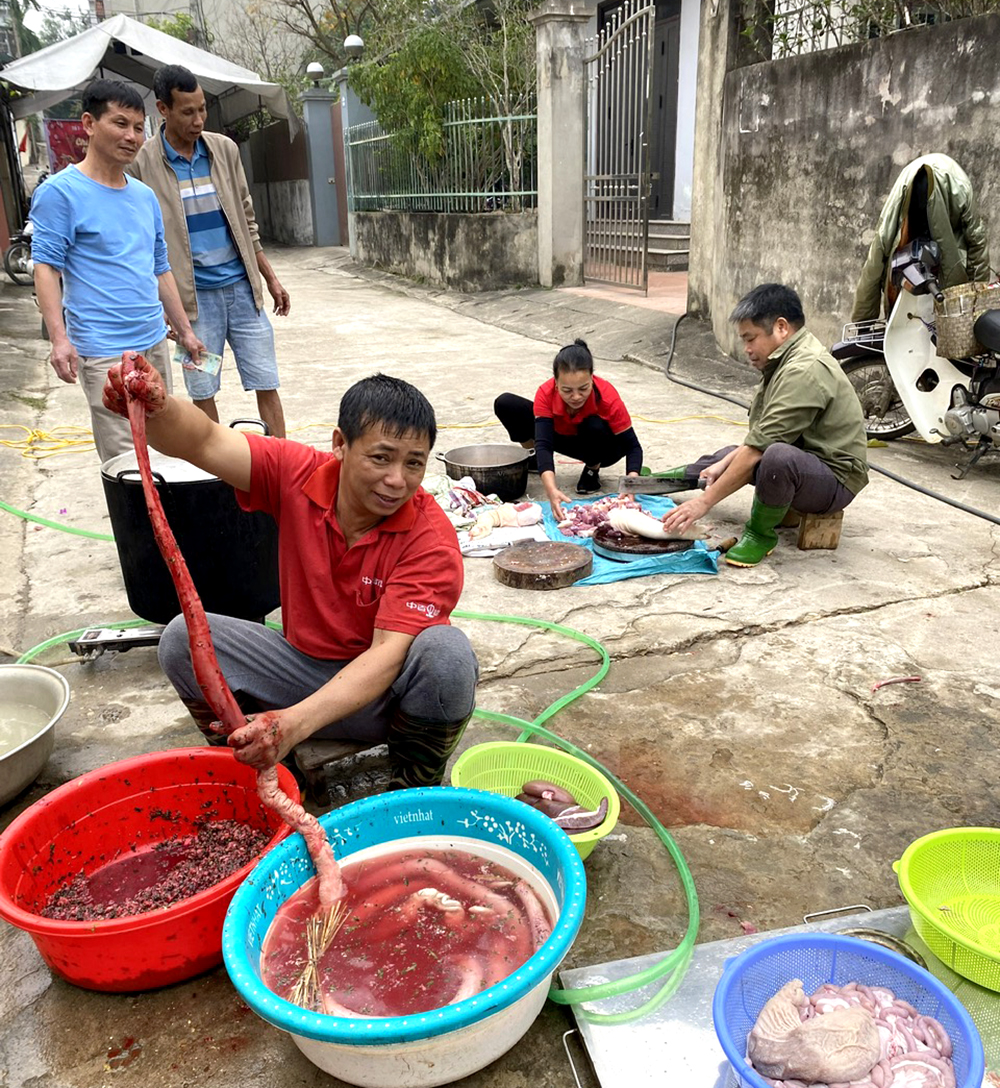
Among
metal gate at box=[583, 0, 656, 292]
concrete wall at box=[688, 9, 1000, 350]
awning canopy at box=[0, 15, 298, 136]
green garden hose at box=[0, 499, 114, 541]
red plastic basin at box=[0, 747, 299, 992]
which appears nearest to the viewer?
red plastic basin at box=[0, 747, 299, 992]

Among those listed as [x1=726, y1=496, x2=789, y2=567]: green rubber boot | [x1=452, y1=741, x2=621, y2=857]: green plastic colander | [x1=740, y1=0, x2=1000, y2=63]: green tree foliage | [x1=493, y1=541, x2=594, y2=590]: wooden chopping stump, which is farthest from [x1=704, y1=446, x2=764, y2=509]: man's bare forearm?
[x1=740, y1=0, x2=1000, y2=63]: green tree foliage

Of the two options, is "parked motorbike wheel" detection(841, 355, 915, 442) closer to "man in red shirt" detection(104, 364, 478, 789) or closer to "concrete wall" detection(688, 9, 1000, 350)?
"concrete wall" detection(688, 9, 1000, 350)

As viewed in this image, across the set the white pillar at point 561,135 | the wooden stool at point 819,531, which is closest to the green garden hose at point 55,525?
the wooden stool at point 819,531

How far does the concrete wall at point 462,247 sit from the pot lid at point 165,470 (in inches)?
361

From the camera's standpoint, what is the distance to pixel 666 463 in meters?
5.03

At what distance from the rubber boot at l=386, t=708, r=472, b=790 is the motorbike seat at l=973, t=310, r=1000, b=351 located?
354 centimetres

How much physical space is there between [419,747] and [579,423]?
8.87 feet

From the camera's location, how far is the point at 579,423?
4.49 metres

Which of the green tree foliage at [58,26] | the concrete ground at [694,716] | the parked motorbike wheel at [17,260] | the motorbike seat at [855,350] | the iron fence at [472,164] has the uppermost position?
the green tree foliage at [58,26]

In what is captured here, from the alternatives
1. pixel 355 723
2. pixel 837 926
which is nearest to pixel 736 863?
pixel 837 926

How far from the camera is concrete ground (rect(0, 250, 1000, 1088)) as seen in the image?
1.67 meters

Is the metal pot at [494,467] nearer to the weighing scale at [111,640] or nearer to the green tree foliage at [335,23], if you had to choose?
the weighing scale at [111,640]

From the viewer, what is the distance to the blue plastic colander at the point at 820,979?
4.51 feet

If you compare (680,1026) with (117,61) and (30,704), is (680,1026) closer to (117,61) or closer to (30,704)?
(30,704)
